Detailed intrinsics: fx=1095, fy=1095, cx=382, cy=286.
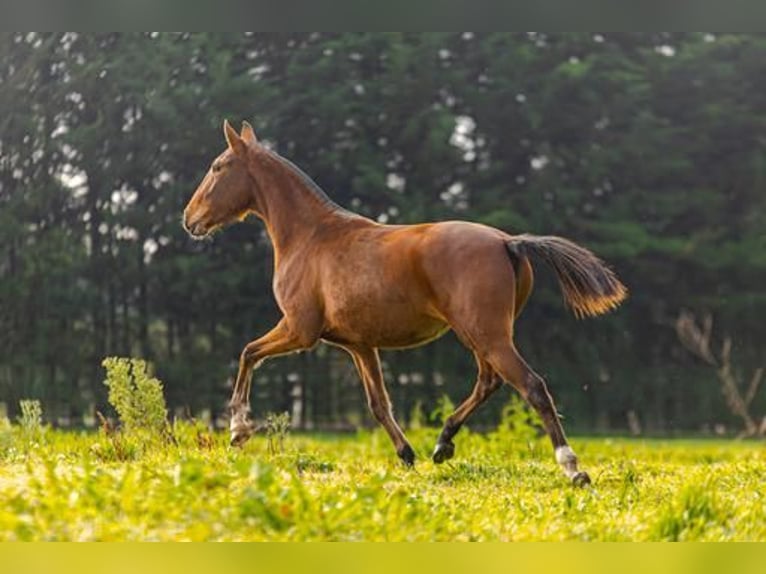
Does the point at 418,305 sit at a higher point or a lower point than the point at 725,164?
lower

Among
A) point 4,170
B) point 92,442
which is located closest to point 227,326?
point 4,170

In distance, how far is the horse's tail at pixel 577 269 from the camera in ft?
17.6

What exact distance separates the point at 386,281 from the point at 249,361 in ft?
2.94

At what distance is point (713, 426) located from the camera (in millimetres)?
11227

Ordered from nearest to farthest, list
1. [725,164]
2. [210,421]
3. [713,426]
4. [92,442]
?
[92,442] < [210,421] < [713,426] < [725,164]

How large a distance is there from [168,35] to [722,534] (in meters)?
9.26

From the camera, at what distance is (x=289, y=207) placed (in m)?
6.12

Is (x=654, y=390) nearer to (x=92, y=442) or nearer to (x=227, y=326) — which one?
(x=227, y=326)

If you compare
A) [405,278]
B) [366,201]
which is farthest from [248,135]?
[366,201]

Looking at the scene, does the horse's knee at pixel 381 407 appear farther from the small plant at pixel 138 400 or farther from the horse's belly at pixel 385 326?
the small plant at pixel 138 400

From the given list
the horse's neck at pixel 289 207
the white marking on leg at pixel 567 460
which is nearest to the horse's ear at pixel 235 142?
the horse's neck at pixel 289 207

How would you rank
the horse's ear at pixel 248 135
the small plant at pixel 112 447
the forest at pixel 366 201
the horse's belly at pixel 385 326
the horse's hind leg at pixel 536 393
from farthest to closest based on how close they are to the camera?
the forest at pixel 366 201 → the horse's ear at pixel 248 135 → the small plant at pixel 112 447 → the horse's belly at pixel 385 326 → the horse's hind leg at pixel 536 393

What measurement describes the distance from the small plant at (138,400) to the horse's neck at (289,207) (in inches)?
42.6

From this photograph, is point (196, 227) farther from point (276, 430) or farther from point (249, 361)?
point (276, 430)
